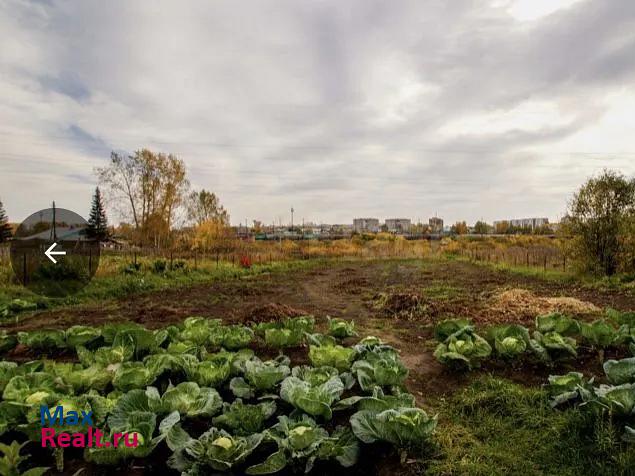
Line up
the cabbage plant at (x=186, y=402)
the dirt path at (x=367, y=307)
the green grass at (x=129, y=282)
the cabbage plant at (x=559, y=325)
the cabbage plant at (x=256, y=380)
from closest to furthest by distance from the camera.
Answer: the cabbage plant at (x=186, y=402) < the cabbage plant at (x=256, y=380) < the cabbage plant at (x=559, y=325) < the dirt path at (x=367, y=307) < the green grass at (x=129, y=282)

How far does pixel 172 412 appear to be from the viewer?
9.09 feet

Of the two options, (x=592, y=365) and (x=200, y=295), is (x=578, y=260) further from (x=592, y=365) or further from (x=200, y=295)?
(x=200, y=295)

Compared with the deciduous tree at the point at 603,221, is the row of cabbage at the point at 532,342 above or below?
below

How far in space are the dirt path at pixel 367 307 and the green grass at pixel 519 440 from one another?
56cm

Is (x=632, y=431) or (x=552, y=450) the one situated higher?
(x=632, y=431)

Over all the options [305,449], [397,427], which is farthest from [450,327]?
[305,449]

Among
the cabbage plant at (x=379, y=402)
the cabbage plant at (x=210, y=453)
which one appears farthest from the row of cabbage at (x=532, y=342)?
the cabbage plant at (x=210, y=453)

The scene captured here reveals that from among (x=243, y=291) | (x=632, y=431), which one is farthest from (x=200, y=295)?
(x=632, y=431)

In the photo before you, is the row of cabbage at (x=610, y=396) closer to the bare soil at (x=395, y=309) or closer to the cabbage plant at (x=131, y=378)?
the bare soil at (x=395, y=309)

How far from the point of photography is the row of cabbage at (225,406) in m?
2.37

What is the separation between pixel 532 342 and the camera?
4039 mm

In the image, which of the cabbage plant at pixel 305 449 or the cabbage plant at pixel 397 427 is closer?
the cabbage plant at pixel 305 449

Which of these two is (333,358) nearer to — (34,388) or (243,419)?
(243,419)

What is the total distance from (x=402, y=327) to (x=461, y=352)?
2.52 m
